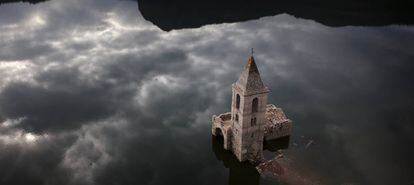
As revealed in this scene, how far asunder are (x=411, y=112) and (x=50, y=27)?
72.7m

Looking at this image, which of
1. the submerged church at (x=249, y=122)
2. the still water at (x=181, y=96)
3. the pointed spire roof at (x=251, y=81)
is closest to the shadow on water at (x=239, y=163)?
the still water at (x=181, y=96)

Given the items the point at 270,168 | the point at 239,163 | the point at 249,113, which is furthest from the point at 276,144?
the point at 249,113

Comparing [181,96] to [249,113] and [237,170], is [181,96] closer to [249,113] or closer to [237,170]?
[237,170]

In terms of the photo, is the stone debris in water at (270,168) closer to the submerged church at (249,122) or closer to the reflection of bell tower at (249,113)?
the submerged church at (249,122)

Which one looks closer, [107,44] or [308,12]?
[107,44]

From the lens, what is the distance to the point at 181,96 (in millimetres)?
80938

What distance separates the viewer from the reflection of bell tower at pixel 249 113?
5944 centimetres

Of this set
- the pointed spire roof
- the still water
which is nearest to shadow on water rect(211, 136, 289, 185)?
the still water

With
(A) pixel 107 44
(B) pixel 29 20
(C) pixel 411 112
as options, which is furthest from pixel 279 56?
(B) pixel 29 20

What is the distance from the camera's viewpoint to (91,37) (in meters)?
103

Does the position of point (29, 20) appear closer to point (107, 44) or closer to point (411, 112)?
point (107, 44)

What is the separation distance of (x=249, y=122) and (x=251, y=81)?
221 inches

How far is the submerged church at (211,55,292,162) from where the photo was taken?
196 feet

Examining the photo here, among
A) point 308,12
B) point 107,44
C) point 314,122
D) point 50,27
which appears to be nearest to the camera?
point 314,122
